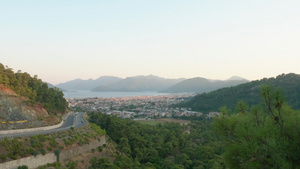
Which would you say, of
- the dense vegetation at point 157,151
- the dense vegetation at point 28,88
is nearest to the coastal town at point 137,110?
the dense vegetation at point 157,151

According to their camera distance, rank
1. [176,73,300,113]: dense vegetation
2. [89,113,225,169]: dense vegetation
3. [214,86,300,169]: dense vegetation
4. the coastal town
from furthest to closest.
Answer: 1. the coastal town
2. [176,73,300,113]: dense vegetation
3. [89,113,225,169]: dense vegetation
4. [214,86,300,169]: dense vegetation

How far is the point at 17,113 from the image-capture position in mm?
30078

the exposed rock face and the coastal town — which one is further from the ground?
the exposed rock face

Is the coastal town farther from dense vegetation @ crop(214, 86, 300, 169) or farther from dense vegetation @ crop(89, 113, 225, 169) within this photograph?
dense vegetation @ crop(214, 86, 300, 169)

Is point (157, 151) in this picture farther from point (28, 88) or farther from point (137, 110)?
point (137, 110)

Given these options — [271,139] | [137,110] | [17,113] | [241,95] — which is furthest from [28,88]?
[241,95]

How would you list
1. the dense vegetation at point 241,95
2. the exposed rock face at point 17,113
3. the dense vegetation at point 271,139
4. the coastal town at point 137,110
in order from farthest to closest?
the coastal town at point 137,110, the dense vegetation at point 241,95, the exposed rock face at point 17,113, the dense vegetation at point 271,139

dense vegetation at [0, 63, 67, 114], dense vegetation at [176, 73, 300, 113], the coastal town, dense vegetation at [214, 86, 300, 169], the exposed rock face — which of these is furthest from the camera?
the coastal town

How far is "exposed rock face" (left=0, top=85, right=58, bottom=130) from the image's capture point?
27.7 metres

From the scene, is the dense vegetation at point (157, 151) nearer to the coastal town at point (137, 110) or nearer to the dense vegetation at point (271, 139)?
the dense vegetation at point (271, 139)

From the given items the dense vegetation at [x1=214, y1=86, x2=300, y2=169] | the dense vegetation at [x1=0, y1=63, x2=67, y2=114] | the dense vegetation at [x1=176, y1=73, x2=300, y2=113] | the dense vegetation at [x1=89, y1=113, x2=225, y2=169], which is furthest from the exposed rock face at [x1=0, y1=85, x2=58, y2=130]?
the dense vegetation at [x1=176, y1=73, x2=300, y2=113]

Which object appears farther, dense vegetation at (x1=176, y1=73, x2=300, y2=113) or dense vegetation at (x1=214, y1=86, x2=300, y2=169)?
dense vegetation at (x1=176, y1=73, x2=300, y2=113)

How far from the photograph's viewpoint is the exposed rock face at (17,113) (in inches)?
1089

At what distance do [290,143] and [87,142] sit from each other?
24411mm
